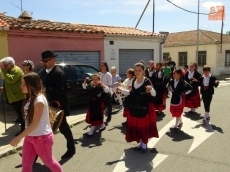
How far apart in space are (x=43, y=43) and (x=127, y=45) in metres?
4.93

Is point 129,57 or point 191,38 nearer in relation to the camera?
point 129,57

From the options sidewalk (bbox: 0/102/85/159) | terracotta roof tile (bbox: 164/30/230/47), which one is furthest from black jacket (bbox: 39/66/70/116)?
terracotta roof tile (bbox: 164/30/230/47)

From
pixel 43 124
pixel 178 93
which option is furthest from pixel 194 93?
pixel 43 124

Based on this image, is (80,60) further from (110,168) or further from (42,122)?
(42,122)

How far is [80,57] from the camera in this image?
11.7m

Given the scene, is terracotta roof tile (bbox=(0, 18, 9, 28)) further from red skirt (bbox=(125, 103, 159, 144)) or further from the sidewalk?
red skirt (bbox=(125, 103, 159, 144))

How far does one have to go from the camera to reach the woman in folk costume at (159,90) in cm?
775

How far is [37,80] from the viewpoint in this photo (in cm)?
297

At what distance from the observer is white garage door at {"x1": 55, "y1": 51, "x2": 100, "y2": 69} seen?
11.0 meters

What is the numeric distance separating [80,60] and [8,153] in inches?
287

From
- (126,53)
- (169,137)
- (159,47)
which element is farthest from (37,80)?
(159,47)

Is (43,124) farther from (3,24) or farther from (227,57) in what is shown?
(227,57)

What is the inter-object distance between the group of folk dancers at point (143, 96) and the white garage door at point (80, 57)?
13.0 ft

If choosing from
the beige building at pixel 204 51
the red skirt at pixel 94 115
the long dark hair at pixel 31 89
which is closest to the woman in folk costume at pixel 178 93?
the red skirt at pixel 94 115
